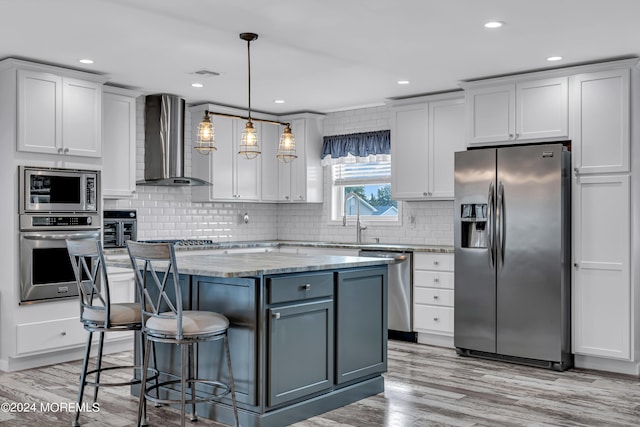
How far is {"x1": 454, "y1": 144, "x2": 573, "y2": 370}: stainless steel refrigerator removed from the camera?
196 inches

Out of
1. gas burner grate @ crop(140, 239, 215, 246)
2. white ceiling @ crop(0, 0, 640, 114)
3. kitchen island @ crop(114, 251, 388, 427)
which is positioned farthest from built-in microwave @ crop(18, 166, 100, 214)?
kitchen island @ crop(114, 251, 388, 427)

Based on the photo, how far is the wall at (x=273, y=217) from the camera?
6.55 m

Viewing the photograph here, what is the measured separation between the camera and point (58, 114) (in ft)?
17.1

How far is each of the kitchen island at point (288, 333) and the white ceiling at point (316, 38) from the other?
5.14 ft

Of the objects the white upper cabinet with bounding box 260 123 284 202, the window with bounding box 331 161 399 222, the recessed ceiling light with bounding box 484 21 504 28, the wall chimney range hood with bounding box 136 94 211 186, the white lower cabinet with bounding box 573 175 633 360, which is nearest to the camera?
the recessed ceiling light with bounding box 484 21 504 28

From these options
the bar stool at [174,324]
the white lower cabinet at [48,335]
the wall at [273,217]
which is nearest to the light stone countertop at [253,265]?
the bar stool at [174,324]

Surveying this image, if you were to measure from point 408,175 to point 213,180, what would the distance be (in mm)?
2130

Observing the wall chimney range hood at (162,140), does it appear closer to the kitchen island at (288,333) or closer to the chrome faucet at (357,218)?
the chrome faucet at (357,218)

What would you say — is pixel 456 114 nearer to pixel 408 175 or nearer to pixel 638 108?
pixel 408 175

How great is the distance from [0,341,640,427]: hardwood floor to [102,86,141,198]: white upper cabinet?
1.69 meters

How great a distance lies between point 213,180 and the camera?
270 inches

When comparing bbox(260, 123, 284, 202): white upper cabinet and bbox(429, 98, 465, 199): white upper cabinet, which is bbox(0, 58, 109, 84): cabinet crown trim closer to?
bbox(260, 123, 284, 202): white upper cabinet

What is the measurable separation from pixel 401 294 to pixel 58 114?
3.53m

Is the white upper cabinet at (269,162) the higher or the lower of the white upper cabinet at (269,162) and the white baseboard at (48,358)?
the higher
